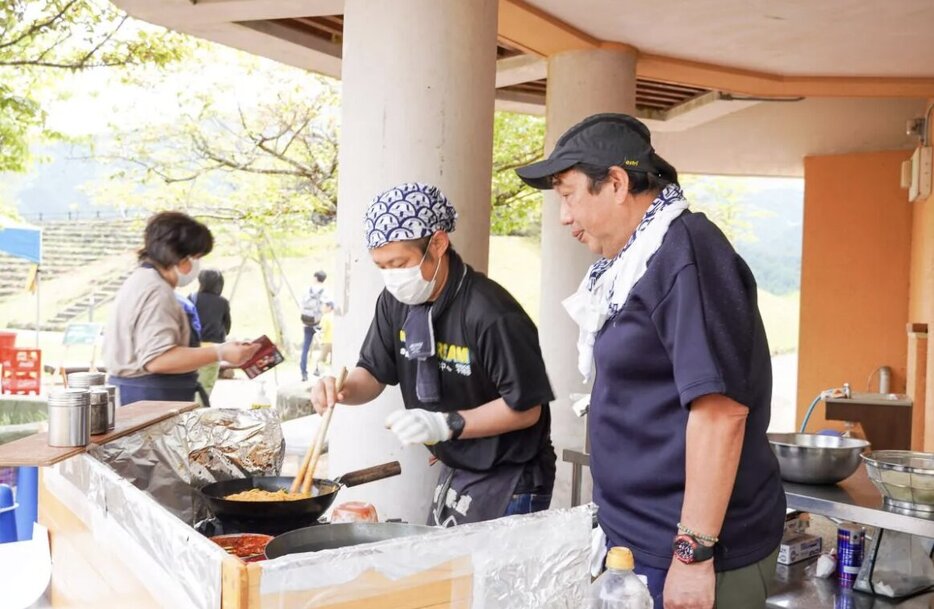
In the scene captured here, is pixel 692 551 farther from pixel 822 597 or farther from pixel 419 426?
pixel 822 597

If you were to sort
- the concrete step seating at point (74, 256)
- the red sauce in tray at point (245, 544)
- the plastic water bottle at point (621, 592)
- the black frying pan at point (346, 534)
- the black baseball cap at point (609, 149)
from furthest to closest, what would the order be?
the concrete step seating at point (74, 256), the black baseball cap at point (609, 149), the red sauce in tray at point (245, 544), the black frying pan at point (346, 534), the plastic water bottle at point (621, 592)

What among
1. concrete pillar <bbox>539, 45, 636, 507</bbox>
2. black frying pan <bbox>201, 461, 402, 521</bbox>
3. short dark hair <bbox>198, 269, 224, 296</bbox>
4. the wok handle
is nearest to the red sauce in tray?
black frying pan <bbox>201, 461, 402, 521</bbox>

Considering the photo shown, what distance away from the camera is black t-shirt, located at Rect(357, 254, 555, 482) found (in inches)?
89.6

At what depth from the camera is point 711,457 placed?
171cm

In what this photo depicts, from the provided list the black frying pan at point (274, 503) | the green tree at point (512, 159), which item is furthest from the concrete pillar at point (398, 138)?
the green tree at point (512, 159)

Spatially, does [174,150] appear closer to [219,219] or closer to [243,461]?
[219,219]

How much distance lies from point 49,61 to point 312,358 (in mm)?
7767

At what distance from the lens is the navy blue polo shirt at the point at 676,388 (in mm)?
1685

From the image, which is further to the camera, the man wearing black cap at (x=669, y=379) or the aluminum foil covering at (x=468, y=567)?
the man wearing black cap at (x=669, y=379)

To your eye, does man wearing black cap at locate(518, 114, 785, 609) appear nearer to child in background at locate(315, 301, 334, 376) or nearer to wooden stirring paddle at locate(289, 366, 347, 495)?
wooden stirring paddle at locate(289, 366, 347, 495)

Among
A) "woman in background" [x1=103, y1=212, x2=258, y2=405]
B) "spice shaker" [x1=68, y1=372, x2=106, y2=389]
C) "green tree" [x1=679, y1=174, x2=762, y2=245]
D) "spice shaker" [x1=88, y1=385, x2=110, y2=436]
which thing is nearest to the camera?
"spice shaker" [x1=88, y1=385, x2=110, y2=436]

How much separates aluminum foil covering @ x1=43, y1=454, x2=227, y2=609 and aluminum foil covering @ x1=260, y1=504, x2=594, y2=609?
0.11m

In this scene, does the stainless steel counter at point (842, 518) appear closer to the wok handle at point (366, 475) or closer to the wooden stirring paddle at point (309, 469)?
the wok handle at point (366, 475)

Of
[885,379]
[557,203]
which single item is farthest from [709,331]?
[885,379]
